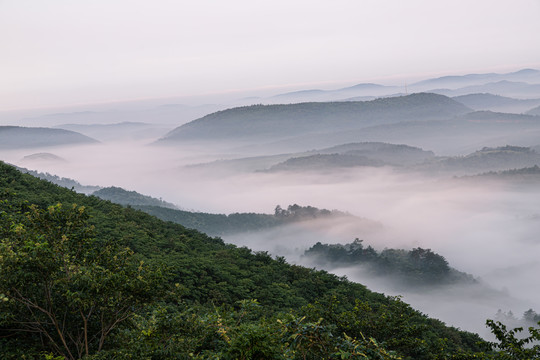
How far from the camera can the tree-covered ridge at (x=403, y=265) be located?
98250 millimetres

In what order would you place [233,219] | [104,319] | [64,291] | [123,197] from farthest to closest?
[123,197] → [233,219] → [104,319] → [64,291]

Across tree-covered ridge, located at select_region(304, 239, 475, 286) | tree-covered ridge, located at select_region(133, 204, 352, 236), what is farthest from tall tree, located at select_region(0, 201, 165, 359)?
tree-covered ridge, located at select_region(133, 204, 352, 236)

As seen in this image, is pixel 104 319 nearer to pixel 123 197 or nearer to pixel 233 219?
pixel 233 219

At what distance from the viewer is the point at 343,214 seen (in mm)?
178875

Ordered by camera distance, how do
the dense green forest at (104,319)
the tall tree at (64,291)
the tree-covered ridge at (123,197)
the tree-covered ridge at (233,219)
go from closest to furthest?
the tall tree at (64,291) < the dense green forest at (104,319) < the tree-covered ridge at (233,219) < the tree-covered ridge at (123,197)

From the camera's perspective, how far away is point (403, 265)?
103 m

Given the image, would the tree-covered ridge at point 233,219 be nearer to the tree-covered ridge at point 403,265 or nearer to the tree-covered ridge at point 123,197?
the tree-covered ridge at point 123,197

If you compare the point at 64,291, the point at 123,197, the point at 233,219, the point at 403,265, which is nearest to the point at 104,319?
the point at 64,291

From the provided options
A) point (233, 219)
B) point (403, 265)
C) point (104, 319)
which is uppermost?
point (104, 319)

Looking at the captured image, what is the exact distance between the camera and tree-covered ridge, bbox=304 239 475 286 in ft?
322

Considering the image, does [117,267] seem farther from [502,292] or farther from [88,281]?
[502,292]

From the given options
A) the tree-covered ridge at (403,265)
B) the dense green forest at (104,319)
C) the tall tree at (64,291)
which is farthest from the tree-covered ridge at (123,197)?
the tall tree at (64,291)

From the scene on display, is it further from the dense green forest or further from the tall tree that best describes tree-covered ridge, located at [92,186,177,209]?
the tall tree

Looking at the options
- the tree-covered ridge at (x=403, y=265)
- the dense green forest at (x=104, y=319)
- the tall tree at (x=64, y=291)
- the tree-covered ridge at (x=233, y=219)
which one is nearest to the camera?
the tall tree at (x=64, y=291)
